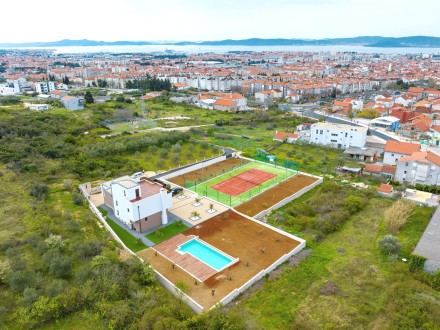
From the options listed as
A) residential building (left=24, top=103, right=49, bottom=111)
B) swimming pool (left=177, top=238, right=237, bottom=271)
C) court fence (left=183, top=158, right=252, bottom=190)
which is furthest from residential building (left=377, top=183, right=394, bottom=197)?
residential building (left=24, top=103, right=49, bottom=111)

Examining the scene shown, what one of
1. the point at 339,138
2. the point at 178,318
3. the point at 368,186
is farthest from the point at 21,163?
the point at 339,138

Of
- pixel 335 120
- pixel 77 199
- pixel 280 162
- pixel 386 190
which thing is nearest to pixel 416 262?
pixel 386 190

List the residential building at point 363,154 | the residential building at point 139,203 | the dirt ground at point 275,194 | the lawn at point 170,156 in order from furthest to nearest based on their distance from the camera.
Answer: the residential building at point 363,154 < the lawn at point 170,156 < the dirt ground at point 275,194 < the residential building at point 139,203

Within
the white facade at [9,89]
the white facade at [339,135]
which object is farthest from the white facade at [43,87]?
the white facade at [339,135]

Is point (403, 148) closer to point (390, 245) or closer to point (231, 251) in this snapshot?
point (390, 245)

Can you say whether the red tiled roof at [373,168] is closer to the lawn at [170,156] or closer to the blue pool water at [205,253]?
the lawn at [170,156]

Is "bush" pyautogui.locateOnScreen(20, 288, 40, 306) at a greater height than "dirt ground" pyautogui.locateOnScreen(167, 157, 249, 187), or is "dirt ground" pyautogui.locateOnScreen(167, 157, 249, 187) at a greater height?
"bush" pyautogui.locateOnScreen(20, 288, 40, 306)

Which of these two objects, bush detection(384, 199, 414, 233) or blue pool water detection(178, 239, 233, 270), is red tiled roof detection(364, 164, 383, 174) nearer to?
bush detection(384, 199, 414, 233)
